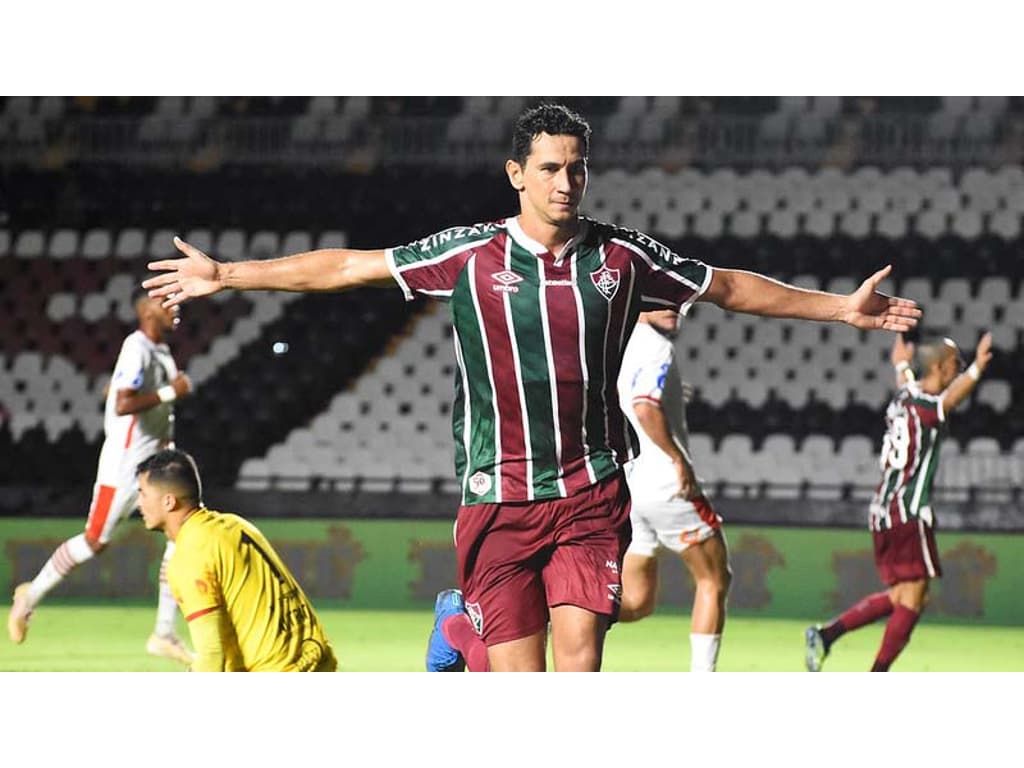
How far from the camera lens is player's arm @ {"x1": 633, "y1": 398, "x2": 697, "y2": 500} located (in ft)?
17.4

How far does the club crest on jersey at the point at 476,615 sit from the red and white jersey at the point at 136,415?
2.31 meters

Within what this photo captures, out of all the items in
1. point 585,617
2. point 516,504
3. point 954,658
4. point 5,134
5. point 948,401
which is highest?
point 5,134

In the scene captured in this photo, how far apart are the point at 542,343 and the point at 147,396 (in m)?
2.36

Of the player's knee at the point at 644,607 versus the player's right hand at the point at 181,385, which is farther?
the player's right hand at the point at 181,385

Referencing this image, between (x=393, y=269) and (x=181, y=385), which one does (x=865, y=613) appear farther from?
(x=181, y=385)

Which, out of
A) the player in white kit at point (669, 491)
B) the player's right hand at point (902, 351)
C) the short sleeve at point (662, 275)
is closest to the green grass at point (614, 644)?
the player in white kit at point (669, 491)

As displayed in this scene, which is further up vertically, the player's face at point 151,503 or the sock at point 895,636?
the player's face at point 151,503

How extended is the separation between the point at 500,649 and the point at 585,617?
0.25 metres

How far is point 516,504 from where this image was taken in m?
4.16

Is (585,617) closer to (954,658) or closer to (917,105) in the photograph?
(954,658)

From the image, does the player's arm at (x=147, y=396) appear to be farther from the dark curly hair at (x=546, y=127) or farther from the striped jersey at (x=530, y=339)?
the dark curly hair at (x=546, y=127)

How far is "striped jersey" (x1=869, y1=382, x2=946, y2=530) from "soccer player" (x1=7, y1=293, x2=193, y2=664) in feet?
9.24

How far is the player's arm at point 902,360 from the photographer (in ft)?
20.0
